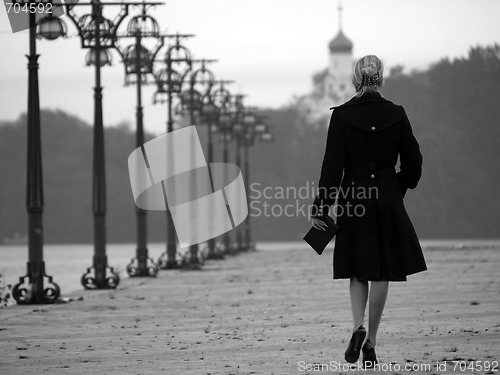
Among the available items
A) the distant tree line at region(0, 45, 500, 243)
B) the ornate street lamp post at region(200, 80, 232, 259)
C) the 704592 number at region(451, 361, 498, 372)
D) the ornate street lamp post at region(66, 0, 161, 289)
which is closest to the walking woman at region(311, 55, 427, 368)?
the 704592 number at region(451, 361, 498, 372)

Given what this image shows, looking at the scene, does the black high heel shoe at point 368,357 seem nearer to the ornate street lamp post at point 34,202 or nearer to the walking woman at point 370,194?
the walking woman at point 370,194

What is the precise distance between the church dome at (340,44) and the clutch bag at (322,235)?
187060 mm

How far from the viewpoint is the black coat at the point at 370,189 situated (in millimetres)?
11766

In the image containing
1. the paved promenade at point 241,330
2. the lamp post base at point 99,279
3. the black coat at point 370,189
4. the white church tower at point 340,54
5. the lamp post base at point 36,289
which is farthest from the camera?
the white church tower at point 340,54

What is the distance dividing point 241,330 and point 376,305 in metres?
4.86

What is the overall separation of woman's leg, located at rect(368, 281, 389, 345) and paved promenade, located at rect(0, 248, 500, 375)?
0.31m

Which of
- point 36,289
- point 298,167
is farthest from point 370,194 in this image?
point 298,167

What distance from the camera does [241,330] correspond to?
16.4 m

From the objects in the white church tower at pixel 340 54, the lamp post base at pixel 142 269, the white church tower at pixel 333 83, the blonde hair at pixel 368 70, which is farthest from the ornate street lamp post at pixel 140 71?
the white church tower at pixel 340 54

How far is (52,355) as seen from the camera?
14.0m

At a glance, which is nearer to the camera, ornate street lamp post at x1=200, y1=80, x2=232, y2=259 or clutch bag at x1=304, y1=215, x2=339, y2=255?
clutch bag at x1=304, y1=215, x2=339, y2=255

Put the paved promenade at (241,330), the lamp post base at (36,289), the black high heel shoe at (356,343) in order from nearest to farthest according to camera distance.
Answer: the black high heel shoe at (356,343) → the paved promenade at (241,330) → the lamp post base at (36,289)

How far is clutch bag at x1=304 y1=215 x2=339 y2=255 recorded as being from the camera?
11.8m

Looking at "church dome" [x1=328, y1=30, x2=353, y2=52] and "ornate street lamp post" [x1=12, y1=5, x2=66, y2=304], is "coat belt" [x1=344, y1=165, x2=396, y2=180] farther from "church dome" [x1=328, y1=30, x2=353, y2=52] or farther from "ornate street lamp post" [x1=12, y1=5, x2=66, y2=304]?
"church dome" [x1=328, y1=30, x2=353, y2=52]
